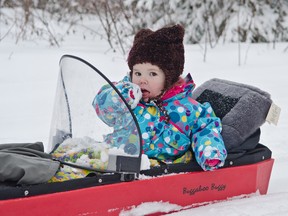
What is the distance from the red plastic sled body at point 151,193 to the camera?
2.51 metres

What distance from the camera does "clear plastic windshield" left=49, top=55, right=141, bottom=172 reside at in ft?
8.71

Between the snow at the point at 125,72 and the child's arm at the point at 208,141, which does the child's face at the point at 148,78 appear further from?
the snow at the point at 125,72

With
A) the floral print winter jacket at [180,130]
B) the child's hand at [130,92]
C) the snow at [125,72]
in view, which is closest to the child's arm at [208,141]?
the floral print winter jacket at [180,130]

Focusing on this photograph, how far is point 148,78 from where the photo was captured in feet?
10.2

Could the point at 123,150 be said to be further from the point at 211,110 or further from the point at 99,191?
the point at 211,110

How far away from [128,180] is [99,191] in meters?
0.17

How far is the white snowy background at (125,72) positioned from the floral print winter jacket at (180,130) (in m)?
0.31

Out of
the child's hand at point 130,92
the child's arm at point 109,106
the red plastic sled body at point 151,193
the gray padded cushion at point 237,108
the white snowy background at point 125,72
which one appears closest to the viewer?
the red plastic sled body at point 151,193

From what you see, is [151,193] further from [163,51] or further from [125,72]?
[125,72]

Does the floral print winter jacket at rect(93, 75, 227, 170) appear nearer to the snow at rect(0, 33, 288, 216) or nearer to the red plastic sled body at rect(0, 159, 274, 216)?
the red plastic sled body at rect(0, 159, 274, 216)

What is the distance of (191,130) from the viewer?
3219mm

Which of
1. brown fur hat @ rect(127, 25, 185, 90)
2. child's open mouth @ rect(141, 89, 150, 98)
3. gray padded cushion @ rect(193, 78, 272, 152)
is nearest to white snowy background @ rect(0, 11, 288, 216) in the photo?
gray padded cushion @ rect(193, 78, 272, 152)

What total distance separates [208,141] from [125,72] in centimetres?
368

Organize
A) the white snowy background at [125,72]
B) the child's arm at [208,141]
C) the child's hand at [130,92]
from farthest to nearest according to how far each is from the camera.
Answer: the white snowy background at [125,72] < the child's arm at [208,141] < the child's hand at [130,92]
